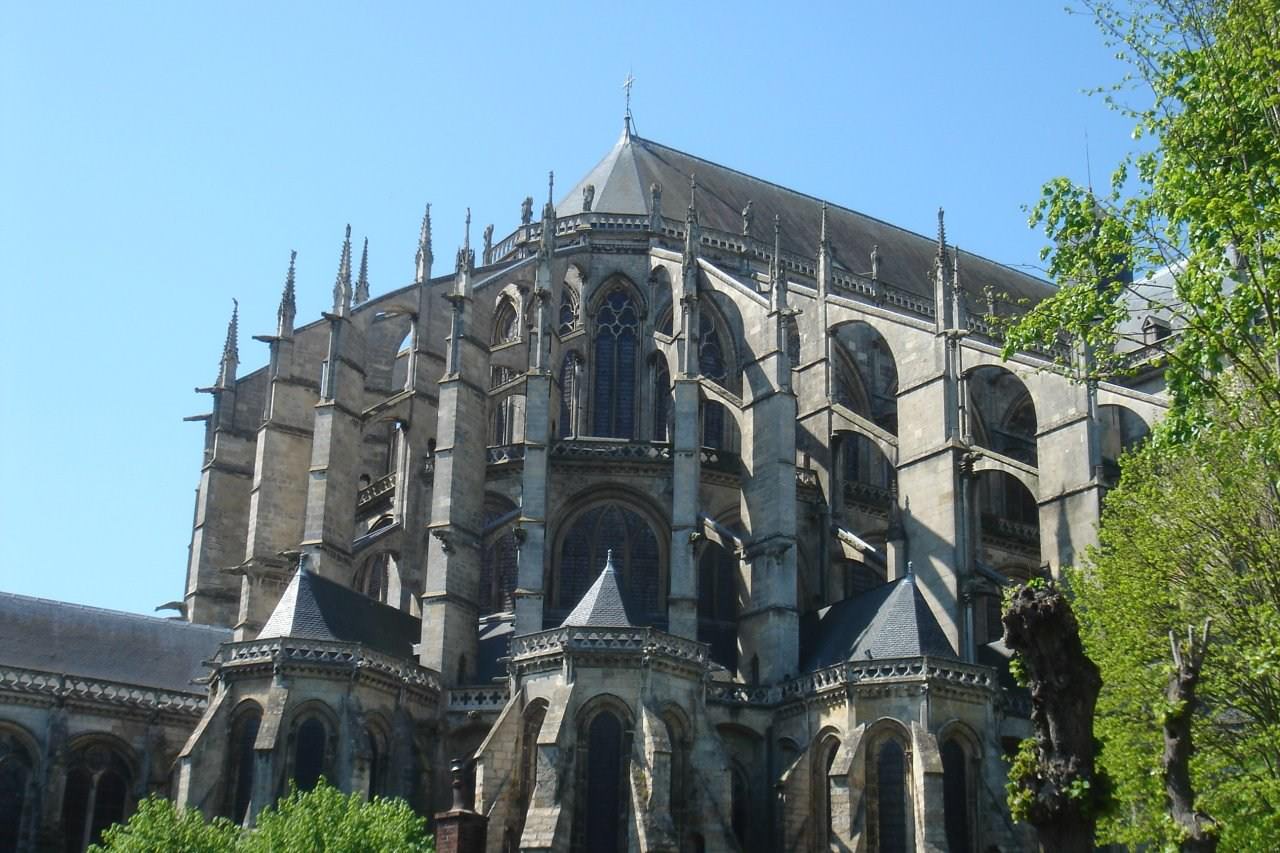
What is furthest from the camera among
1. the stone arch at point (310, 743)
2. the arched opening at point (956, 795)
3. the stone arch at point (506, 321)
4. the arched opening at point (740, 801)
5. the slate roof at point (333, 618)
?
the stone arch at point (506, 321)

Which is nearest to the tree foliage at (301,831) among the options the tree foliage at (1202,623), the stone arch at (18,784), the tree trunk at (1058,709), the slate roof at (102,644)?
the stone arch at (18,784)

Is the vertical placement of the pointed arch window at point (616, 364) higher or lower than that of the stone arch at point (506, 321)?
lower

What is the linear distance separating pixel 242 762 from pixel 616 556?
33.1 feet

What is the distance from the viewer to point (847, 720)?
103 feet

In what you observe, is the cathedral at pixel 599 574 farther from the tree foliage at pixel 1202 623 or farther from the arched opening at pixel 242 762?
the tree foliage at pixel 1202 623

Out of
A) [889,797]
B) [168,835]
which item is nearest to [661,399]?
[889,797]

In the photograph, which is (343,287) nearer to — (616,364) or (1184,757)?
(616,364)

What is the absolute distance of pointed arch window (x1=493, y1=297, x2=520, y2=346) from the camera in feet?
142

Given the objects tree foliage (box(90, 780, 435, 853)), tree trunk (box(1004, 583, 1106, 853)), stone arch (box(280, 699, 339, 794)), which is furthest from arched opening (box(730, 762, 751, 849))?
tree trunk (box(1004, 583, 1106, 853))

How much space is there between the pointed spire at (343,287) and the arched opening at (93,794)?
10783 mm

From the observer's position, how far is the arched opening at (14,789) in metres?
31.2

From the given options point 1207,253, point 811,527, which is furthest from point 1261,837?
point 811,527

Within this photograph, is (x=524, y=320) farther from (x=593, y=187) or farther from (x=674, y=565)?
(x=674, y=565)

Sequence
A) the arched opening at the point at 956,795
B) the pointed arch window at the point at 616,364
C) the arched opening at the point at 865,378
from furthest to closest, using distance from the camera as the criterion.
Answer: the arched opening at the point at 865,378
the pointed arch window at the point at 616,364
the arched opening at the point at 956,795
